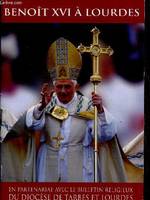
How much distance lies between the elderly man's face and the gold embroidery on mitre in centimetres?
4

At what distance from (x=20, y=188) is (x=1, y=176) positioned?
193 millimetres

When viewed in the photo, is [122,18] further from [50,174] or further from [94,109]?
[50,174]

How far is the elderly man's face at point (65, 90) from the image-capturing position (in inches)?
255

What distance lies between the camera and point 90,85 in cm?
645

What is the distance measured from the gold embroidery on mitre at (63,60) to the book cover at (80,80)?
0.04m

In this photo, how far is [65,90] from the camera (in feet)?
21.2

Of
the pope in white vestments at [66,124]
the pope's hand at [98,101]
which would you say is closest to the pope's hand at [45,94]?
the pope in white vestments at [66,124]

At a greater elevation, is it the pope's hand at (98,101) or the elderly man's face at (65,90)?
the elderly man's face at (65,90)

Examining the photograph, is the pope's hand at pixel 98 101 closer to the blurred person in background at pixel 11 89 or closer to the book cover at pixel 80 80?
the book cover at pixel 80 80

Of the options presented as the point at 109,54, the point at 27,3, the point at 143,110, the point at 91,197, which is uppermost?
the point at 27,3

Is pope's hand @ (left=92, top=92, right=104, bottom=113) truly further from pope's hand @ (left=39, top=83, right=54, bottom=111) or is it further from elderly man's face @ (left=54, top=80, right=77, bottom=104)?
pope's hand @ (left=39, top=83, right=54, bottom=111)

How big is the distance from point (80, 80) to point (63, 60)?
0.23m

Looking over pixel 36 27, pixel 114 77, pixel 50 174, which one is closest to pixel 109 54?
pixel 114 77

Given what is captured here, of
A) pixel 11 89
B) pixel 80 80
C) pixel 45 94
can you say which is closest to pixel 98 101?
pixel 80 80
